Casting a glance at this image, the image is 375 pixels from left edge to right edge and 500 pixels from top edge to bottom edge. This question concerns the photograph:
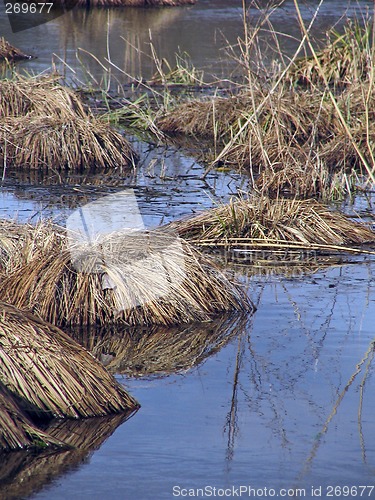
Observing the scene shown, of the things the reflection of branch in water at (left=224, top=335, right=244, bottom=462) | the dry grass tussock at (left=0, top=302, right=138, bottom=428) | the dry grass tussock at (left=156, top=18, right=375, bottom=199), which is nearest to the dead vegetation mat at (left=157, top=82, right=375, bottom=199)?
the dry grass tussock at (left=156, top=18, right=375, bottom=199)

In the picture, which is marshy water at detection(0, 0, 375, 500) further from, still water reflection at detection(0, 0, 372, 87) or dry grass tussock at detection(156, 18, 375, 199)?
still water reflection at detection(0, 0, 372, 87)

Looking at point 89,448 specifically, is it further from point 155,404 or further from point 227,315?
point 227,315

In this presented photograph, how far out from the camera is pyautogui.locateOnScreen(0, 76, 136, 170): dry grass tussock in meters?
11.6

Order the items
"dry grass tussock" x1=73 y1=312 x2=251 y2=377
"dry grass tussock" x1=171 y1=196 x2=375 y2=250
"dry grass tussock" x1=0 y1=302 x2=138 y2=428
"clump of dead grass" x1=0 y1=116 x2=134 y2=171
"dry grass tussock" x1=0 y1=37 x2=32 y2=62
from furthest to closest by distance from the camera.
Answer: "dry grass tussock" x1=0 y1=37 x2=32 y2=62
"clump of dead grass" x1=0 y1=116 x2=134 y2=171
"dry grass tussock" x1=171 y1=196 x2=375 y2=250
"dry grass tussock" x1=73 y1=312 x2=251 y2=377
"dry grass tussock" x1=0 y1=302 x2=138 y2=428

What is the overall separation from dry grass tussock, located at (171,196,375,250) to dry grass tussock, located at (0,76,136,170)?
3188mm

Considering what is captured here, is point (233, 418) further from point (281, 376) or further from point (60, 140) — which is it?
point (60, 140)

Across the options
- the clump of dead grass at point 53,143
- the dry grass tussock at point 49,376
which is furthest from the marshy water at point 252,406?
the clump of dead grass at point 53,143

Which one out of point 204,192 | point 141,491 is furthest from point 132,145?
point 141,491

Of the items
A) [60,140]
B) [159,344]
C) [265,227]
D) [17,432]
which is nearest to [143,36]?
[60,140]

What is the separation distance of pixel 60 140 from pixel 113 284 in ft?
17.1

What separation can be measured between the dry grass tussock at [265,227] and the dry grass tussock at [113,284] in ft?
5.33

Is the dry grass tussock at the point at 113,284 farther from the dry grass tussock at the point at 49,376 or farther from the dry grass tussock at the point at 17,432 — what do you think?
the dry grass tussock at the point at 17,432

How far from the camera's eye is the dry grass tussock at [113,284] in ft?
22.1

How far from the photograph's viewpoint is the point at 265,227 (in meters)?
8.73
